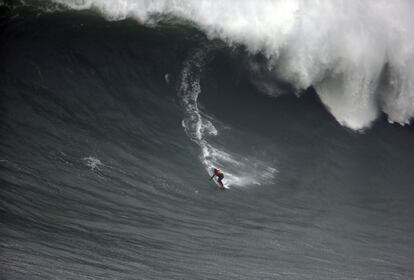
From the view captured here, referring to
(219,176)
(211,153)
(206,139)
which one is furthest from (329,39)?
(219,176)

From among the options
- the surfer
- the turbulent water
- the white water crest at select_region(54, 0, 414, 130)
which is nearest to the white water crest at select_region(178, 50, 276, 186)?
the turbulent water

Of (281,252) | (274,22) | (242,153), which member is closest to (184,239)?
(281,252)

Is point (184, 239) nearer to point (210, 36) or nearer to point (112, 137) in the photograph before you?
point (112, 137)

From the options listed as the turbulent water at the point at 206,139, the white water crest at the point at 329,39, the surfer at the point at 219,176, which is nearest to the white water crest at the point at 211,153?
the turbulent water at the point at 206,139

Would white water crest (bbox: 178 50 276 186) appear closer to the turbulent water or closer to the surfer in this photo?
the turbulent water

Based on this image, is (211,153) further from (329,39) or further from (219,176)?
(329,39)
